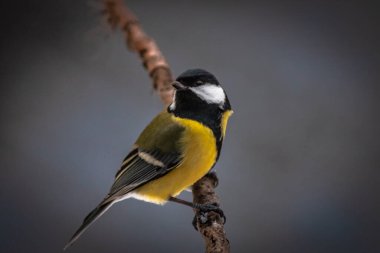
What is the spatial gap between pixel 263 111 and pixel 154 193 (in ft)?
1.93

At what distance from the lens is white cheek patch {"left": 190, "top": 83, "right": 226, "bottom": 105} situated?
1.17 metres

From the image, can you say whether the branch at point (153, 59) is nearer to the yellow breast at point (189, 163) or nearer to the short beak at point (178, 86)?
the yellow breast at point (189, 163)

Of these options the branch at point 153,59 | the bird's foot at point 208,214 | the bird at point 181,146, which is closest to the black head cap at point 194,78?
the bird at point 181,146

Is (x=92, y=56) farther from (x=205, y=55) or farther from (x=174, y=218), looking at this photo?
(x=174, y=218)

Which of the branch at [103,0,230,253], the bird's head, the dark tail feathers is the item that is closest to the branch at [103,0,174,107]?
the branch at [103,0,230,253]

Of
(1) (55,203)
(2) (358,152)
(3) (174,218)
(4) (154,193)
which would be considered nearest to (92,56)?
(1) (55,203)

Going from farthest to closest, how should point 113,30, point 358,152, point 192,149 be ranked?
point 358,152 → point 113,30 → point 192,149

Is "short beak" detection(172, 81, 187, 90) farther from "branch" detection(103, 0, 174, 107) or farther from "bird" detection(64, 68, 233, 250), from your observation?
"branch" detection(103, 0, 174, 107)

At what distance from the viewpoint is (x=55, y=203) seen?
1536 mm

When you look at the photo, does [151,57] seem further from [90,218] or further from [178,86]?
[90,218]

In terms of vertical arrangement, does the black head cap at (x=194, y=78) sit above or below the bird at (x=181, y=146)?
above

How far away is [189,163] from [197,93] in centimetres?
15

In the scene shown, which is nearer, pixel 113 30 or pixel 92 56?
pixel 113 30

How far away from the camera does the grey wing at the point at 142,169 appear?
1.16 metres
